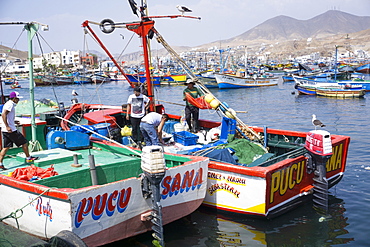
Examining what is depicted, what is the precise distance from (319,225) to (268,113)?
21.0 metres

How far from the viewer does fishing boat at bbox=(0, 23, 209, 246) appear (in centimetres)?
573

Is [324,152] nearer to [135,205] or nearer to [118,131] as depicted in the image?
[135,205]

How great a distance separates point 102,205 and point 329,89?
33.2 m

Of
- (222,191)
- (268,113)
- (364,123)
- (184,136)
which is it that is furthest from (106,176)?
(268,113)

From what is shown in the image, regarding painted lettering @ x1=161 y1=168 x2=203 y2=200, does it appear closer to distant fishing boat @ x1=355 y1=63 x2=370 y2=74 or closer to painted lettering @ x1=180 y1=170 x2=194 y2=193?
painted lettering @ x1=180 y1=170 x2=194 y2=193

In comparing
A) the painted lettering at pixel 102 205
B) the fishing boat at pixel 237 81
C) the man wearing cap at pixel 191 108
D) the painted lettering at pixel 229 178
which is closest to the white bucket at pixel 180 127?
the man wearing cap at pixel 191 108

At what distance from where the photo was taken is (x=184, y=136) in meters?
10.3

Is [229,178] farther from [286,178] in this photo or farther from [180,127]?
[180,127]

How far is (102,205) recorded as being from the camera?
5.94m

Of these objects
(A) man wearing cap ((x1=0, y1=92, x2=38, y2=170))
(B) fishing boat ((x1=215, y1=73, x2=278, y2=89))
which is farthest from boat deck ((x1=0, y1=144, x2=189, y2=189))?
(B) fishing boat ((x1=215, y1=73, x2=278, y2=89))

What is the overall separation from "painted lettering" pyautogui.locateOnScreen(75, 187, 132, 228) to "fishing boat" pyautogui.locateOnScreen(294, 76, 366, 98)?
31.9 meters

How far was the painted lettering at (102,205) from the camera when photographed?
5.65 m

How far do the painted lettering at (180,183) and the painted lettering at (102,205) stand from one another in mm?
847

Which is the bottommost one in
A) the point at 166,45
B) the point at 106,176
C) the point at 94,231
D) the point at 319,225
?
the point at 319,225
